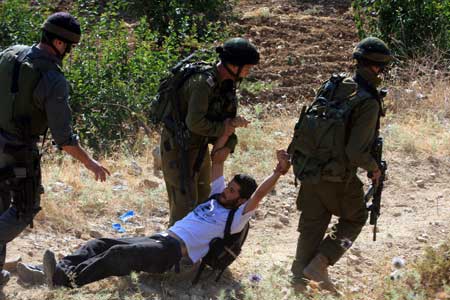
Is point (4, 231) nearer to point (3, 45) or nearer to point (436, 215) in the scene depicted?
point (436, 215)

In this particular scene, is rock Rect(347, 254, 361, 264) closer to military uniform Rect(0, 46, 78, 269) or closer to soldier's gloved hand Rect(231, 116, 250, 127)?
soldier's gloved hand Rect(231, 116, 250, 127)

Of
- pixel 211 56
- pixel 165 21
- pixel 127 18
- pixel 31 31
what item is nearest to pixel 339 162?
pixel 211 56

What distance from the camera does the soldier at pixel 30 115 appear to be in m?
3.93

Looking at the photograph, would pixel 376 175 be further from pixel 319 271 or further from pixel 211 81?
pixel 211 81

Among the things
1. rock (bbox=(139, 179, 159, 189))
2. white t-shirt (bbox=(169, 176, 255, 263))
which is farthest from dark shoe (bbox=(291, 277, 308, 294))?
rock (bbox=(139, 179, 159, 189))

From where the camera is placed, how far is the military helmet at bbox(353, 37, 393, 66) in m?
4.25

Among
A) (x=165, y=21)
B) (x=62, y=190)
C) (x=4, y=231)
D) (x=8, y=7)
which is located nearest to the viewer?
(x=4, y=231)

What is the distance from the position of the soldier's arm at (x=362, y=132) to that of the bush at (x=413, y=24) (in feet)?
19.5

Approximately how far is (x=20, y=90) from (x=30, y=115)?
15 cm

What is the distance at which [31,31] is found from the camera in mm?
9094

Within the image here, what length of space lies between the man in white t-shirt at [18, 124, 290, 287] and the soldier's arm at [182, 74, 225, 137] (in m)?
0.18

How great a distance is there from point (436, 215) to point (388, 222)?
1.36ft

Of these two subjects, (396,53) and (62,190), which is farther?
(396,53)

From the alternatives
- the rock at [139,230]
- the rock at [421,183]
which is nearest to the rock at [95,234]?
the rock at [139,230]
